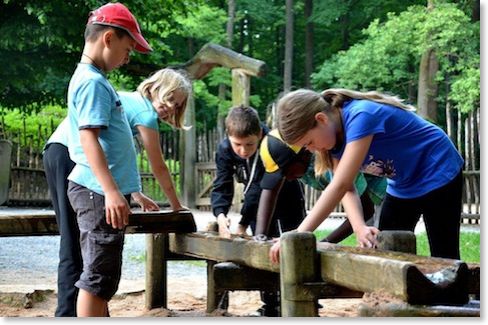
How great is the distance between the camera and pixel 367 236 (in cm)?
180

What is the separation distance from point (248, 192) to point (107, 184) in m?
0.95

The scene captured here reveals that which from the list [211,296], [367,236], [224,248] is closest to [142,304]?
[211,296]

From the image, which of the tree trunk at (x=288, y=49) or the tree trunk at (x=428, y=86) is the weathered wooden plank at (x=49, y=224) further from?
the tree trunk at (x=288, y=49)

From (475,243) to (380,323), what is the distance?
3063 millimetres

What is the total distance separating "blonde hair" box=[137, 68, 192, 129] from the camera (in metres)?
2.03

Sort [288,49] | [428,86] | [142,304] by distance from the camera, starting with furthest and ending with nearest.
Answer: [288,49] < [428,86] < [142,304]

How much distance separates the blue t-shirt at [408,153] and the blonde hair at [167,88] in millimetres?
459

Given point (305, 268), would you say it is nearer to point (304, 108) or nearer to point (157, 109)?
point (304, 108)

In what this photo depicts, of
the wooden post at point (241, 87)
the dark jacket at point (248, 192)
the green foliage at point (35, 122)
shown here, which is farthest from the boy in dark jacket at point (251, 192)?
the green foliage at point (35, 122)

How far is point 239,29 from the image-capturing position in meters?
Result: 8.12

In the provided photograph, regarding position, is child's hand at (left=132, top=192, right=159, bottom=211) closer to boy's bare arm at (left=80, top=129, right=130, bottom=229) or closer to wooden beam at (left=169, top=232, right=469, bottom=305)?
wooden beam at (left=169, top=232, right=469, bottom=305)

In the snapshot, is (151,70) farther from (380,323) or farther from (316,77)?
(380,323)

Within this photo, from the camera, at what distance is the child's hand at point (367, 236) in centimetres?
177

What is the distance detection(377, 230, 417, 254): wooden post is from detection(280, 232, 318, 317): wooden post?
0.17 meters
